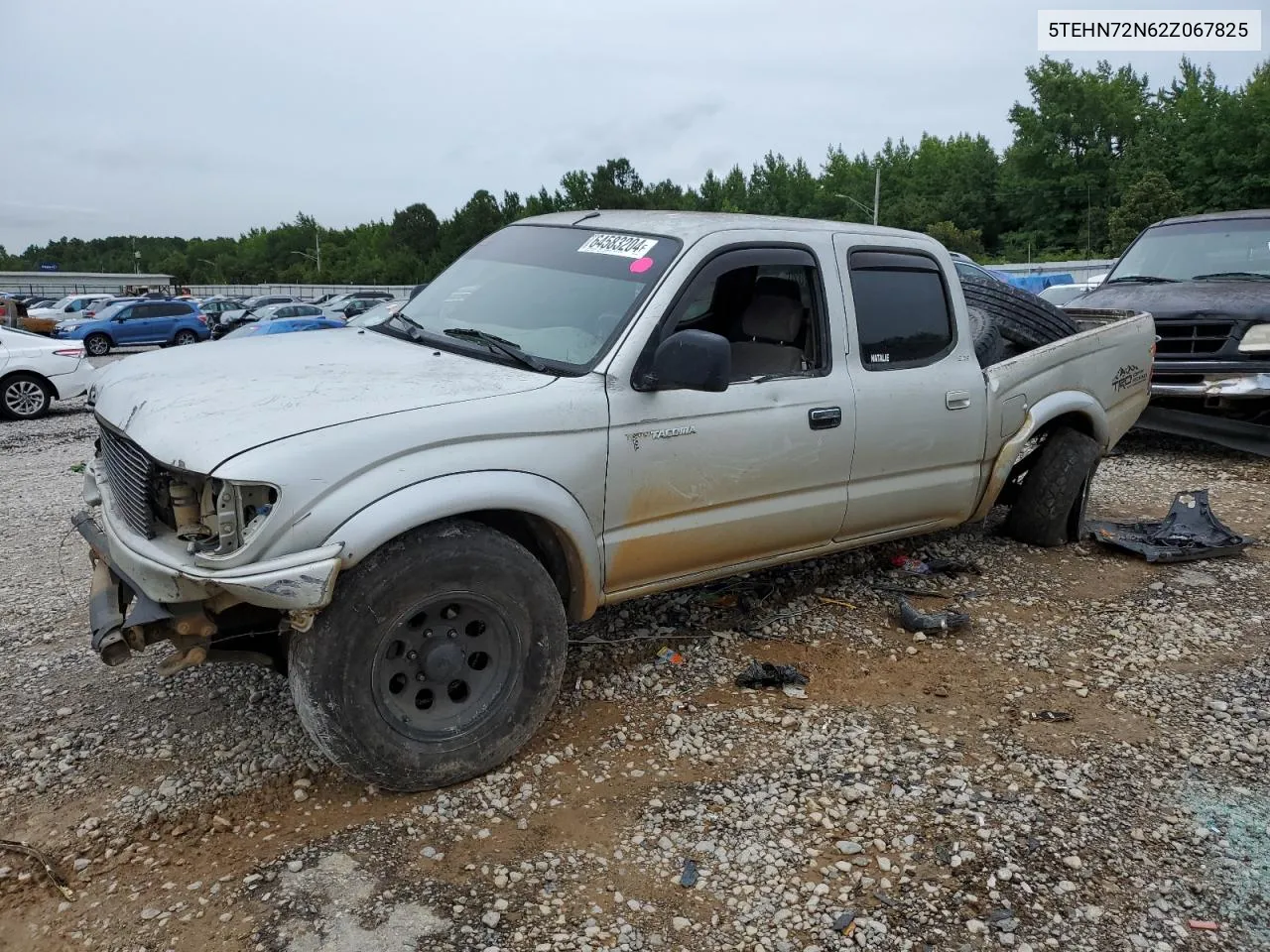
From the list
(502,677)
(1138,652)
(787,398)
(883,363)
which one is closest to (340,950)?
(502,677)

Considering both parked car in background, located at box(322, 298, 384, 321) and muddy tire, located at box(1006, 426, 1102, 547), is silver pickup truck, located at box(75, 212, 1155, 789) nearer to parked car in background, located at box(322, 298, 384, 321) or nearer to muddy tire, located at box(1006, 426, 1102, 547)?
muddy tire, located at box(1006, 426, 1102, 547)

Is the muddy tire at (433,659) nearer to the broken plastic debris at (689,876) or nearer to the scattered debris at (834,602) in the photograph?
the broken plastic debris at (689,876)

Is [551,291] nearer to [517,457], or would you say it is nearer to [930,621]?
[517,457]

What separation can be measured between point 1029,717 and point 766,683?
1030 mm

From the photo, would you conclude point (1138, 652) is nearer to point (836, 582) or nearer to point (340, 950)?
point (836, 582)

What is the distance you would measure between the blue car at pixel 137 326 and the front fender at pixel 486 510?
27933 millimetres

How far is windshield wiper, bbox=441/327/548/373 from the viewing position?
3.70 meters

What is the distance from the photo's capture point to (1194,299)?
28.0 ft

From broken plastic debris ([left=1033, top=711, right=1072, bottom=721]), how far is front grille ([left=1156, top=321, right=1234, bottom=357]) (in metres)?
5.59

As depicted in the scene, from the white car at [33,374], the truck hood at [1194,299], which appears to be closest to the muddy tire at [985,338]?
the truck hood at [1194,299]

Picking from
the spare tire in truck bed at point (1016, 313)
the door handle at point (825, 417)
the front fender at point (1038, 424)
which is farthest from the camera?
the spare tire in truck bed at point (1016, 313)

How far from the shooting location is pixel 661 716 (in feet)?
12.8

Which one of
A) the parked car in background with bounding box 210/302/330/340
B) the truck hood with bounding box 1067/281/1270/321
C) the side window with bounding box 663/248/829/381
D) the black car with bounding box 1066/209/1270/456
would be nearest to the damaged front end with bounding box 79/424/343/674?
the side window with bounding box 663/248/829/381

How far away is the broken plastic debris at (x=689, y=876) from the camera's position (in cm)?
293
